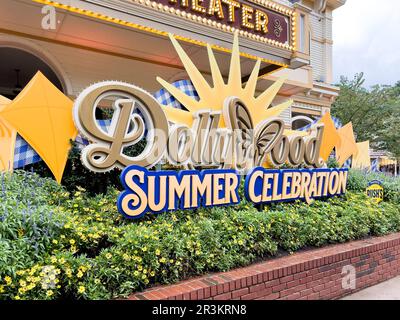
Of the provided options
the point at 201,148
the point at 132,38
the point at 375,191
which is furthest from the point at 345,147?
the point at 132,38

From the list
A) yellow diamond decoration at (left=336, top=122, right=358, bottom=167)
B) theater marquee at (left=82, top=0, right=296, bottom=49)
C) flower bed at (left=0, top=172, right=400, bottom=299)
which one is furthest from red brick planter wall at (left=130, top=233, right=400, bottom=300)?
theater marquee at (left=82, top=0, right=296, bottom=49)

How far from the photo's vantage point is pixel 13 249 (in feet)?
9.51

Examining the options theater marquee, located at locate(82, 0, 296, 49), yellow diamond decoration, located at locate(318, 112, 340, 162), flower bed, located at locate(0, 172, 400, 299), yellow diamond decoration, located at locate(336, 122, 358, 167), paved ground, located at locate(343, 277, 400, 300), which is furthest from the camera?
yellow diamond decoration, located at locate(336, 122, 358, 167)

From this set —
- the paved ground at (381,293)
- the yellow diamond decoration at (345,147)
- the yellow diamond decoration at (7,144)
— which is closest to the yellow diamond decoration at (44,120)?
the yellow diamond decoration at (7,144)

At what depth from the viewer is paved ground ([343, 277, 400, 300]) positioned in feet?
14.4

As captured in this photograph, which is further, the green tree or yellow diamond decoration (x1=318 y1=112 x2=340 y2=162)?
the green tree

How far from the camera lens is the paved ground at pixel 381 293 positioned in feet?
14.4

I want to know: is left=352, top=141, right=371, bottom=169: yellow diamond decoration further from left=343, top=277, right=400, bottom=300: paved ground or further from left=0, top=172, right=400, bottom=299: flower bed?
left=343, top=277, right=400, bottom=300: paved ground

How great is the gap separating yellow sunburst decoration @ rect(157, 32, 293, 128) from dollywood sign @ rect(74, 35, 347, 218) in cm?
2

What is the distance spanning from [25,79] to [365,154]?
11787 mm

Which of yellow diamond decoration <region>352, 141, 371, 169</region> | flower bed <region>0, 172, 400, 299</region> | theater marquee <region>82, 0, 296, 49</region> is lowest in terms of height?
flower bed <region>0, 172, 400, 299</region>

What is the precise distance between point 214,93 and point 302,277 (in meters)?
3.27
